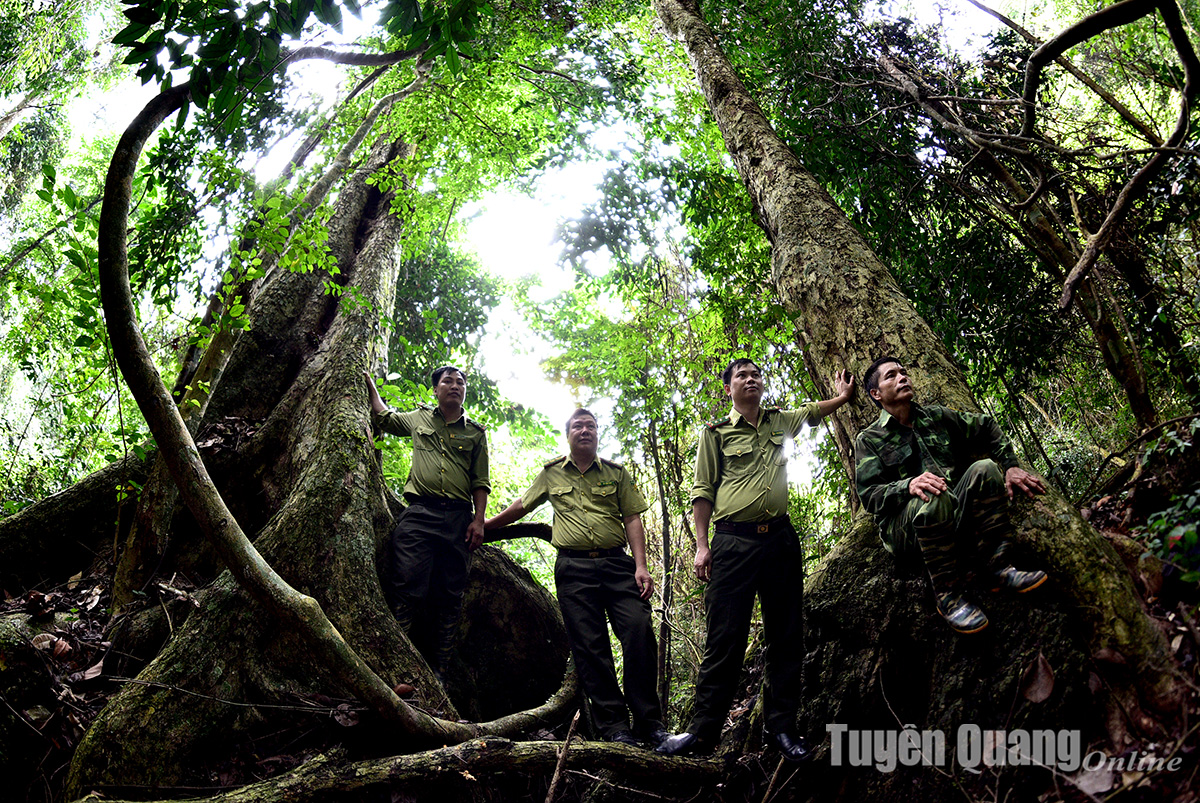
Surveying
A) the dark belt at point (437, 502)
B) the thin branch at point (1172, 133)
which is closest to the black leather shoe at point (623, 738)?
the dark belt at point (437, 502)

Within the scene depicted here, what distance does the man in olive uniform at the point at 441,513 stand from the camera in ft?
14.2

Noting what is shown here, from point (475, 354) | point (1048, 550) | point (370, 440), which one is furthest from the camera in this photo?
point (475, 354)

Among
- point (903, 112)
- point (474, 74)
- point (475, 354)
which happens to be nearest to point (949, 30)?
point (903, 112)

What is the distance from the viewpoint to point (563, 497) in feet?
14.5

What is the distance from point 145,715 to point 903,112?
7212 millimetres

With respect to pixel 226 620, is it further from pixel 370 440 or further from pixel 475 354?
pixel 475 354

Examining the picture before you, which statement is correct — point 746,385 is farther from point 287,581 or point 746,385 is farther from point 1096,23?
point 287,581

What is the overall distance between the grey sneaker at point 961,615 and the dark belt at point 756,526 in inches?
40.2

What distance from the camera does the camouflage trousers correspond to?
2.63 metres

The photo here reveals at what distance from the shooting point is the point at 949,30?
23.6ft

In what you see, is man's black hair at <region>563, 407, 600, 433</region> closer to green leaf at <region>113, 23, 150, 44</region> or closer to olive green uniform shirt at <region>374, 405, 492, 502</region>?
olive green uniform shirt at <region>374, 405, 492, 502</region>

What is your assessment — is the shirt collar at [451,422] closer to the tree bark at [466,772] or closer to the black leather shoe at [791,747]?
the tree bark at [466,772]

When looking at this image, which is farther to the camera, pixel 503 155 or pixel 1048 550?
pixel 503 155

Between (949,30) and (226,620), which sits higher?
(949,30)
